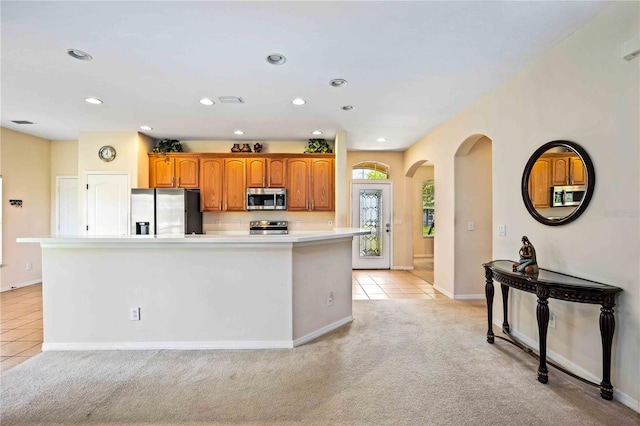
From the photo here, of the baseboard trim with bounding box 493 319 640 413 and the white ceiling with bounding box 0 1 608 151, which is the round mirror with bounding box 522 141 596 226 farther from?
the baseboard trim with bounding box 493 319 640 413

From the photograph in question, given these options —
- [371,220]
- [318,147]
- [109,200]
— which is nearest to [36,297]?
[109,200]

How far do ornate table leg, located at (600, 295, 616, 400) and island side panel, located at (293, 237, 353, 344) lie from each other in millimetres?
2177

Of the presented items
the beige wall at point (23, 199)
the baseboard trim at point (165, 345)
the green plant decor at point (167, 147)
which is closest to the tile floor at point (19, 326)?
the baseboard trim at point (165, 345)

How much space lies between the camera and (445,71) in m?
2.97

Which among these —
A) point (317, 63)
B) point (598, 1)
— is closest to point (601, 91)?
point (598, 1)

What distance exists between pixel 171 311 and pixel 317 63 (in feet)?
8.86

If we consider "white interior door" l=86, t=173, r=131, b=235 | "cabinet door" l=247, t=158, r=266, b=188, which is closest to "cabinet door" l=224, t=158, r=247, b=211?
"cabinet door" l=247, t=158, r=266, b=188

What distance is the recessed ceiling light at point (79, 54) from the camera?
260 centimetres

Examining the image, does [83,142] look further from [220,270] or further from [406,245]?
[406,245]

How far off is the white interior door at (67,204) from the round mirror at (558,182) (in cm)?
733

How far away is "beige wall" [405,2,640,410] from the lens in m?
2.00

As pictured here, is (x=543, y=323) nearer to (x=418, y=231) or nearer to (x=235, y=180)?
(x=235, y=180)

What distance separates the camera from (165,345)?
112 inches

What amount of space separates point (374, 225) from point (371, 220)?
14 centimetres
